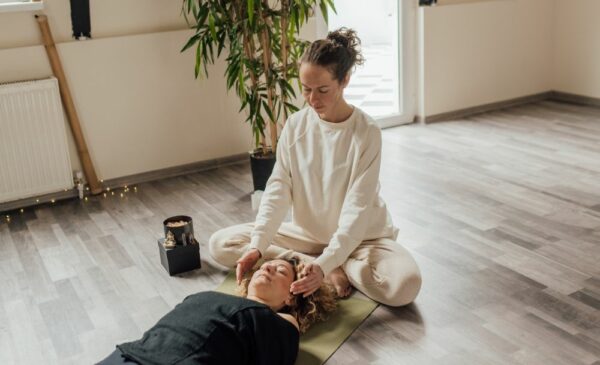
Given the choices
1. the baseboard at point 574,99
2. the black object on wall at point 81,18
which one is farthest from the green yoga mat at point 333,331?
→ the baseboard at point 574,99

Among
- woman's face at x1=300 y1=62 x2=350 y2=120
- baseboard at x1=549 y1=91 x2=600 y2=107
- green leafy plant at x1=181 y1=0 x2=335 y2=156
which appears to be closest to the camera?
woman's face at x1=300 y1=62 x2=350 y2=120

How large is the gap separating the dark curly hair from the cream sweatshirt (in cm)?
20

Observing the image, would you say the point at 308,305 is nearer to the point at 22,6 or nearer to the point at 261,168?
the point at 261,168

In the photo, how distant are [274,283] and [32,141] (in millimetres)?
2055

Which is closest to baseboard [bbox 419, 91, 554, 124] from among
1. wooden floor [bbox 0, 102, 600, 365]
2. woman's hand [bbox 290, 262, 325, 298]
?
wooden floor [bbox 0, 102, 600, 365]

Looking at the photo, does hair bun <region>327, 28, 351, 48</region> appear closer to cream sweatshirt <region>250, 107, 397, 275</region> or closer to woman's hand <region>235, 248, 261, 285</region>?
cream sweatshirt <region>250, 107, 397, 275</region>

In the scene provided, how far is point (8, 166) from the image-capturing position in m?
3.59

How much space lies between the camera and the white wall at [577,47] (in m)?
5.05

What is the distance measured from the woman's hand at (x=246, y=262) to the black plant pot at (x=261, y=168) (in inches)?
48.8

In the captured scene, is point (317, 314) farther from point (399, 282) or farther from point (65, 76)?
point (65, 76)

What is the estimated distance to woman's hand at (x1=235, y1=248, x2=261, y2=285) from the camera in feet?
7.51

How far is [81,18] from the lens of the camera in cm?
367

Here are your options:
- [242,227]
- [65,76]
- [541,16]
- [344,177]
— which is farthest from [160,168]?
[541,16]

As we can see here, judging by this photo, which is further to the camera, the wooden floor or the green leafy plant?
the green leafy plant
